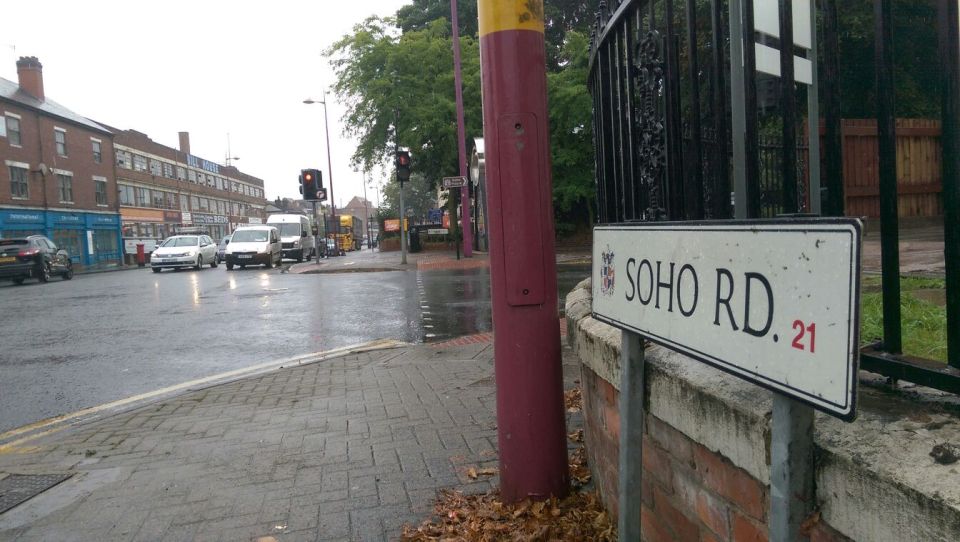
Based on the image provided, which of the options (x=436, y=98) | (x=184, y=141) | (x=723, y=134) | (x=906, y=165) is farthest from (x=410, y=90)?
(x=184, y=141)

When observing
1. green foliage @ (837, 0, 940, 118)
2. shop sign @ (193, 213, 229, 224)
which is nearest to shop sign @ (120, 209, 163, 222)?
shop sign @ (193, 213, 229, 224)

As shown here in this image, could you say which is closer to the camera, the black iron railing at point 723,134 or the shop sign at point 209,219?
the black iron railing at point 723,134

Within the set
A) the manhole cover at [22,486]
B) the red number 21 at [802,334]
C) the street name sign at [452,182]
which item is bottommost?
the manhole cover at [22,486]

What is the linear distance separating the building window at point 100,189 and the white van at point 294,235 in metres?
17.2

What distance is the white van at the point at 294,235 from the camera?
105 feet

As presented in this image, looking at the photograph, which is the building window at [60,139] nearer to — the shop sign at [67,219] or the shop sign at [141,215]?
the shop sign at [67,219]

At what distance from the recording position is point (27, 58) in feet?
129

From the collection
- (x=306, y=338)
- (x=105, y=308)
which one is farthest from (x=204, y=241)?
(x=306, y=338)

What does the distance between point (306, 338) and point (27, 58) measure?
4172cm

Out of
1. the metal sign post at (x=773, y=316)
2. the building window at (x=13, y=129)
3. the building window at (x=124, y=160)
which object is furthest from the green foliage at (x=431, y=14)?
the metal sign post at (x=773, y=316)

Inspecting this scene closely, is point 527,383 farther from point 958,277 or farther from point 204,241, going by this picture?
point 204,241

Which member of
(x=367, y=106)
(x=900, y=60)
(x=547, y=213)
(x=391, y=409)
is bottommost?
(x=391, y=409)

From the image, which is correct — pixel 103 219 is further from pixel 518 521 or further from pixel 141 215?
pixel 518 521

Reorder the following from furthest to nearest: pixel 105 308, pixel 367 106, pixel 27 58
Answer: pixel 27 58 → pixel 367 106 → pixel 105 308
